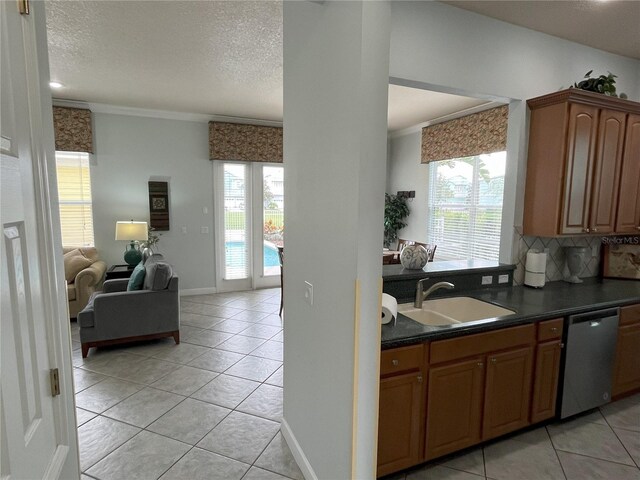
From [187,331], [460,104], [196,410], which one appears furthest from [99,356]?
[460,104]

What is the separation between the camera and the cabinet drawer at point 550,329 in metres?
2.21

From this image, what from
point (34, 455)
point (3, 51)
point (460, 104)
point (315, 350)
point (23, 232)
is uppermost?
point (460, 104)

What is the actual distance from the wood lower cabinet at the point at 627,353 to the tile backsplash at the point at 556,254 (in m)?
0.66

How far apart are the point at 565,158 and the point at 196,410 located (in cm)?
344

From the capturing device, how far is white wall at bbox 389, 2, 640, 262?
2283mm

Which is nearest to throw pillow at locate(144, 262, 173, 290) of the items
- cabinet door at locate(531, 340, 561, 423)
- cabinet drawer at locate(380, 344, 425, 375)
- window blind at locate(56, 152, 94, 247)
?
window blind at locate(56, 152, 94, 247)

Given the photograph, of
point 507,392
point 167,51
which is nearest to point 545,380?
point 507,392

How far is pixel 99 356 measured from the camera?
11.7ft

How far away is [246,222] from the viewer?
6109mm

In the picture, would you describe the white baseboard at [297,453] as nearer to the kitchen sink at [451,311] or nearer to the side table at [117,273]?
the kitchen sink at [451,311]

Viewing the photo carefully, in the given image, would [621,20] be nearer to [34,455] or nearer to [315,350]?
[315,350]

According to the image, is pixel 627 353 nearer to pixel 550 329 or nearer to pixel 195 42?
pixel 550 329

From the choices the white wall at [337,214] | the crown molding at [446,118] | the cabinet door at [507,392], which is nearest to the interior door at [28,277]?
the white wall at [337,214]

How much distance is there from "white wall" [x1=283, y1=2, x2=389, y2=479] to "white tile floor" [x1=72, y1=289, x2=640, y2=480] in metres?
0.55
